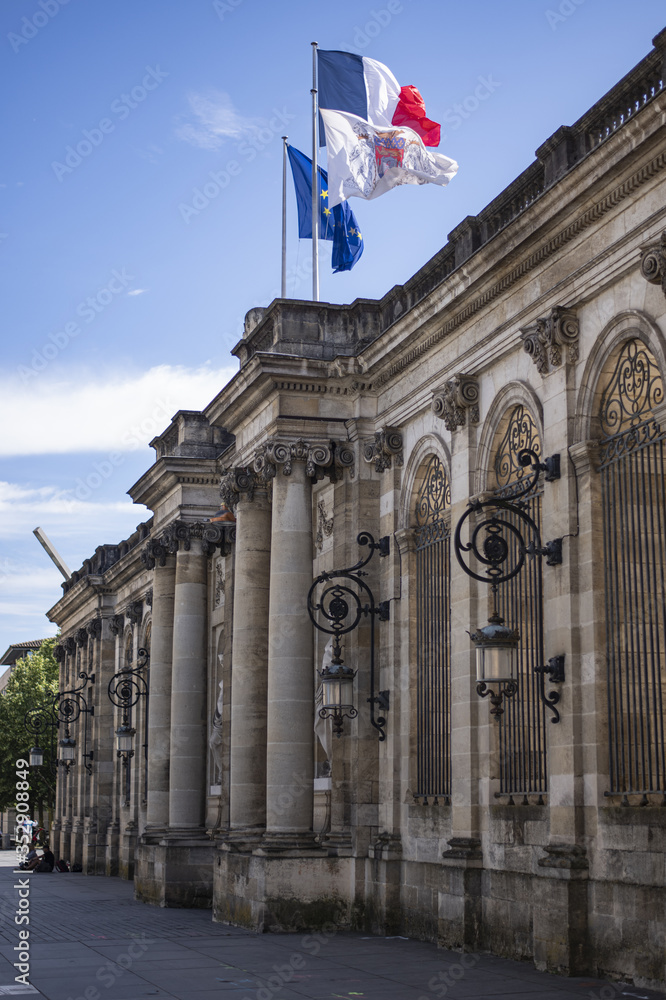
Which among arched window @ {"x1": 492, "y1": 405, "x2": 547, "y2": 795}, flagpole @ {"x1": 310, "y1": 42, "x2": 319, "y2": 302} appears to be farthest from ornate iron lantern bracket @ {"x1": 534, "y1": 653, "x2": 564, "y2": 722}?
flagpole @ {"x1": 310, "y1": 42, "x2": 319, "y2": 302}

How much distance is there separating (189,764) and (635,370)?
1823cm

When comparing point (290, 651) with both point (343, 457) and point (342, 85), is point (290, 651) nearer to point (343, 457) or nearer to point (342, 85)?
point (343, 457)

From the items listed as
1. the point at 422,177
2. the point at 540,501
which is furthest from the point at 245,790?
the point at 422,177

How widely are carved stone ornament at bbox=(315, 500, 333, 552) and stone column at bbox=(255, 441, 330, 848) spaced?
1.01m

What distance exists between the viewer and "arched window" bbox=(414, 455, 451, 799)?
2095cm

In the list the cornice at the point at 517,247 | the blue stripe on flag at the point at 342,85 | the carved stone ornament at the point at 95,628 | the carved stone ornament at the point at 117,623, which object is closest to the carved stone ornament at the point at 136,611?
the carved stone ornament at the point at 117,623

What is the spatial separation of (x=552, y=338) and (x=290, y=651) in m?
8.59

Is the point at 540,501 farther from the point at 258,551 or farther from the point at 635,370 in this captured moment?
the point at 258,551

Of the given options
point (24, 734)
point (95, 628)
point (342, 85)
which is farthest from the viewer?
point (24, 734)

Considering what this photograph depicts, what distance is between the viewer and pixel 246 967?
681 inches

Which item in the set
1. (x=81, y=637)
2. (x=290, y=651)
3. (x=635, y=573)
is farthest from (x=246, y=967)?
(x=81, y=637)

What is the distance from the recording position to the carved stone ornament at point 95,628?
165 feet

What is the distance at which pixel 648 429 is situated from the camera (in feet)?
51.5

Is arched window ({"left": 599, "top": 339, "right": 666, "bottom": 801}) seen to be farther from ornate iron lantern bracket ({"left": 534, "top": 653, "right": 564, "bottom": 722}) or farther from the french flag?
the french flag
